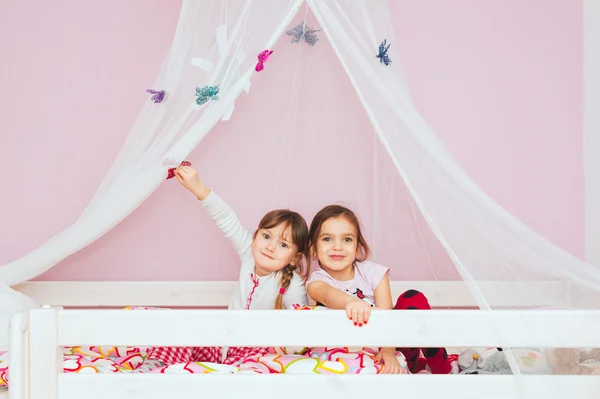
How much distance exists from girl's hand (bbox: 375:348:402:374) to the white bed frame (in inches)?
8.3

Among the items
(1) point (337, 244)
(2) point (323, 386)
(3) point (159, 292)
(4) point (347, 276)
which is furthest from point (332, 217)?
(3) point (159, 292)

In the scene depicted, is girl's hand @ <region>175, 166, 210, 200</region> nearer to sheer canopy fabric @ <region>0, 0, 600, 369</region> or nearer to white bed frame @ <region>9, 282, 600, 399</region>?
sheer canopy fabric @ <region>0, 0, 600, 369</region>

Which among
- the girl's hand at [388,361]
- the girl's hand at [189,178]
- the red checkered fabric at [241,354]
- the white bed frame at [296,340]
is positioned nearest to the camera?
the white bed frame at [296,340]

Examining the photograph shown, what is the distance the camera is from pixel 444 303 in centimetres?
258

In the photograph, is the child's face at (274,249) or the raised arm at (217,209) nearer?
the raised arm at (217,209)

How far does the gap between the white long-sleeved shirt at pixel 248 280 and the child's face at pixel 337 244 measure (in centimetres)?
15

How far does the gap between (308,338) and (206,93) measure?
866 mm

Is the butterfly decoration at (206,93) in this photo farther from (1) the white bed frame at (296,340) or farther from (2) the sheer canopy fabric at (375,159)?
(1) the white bed frame at (296,340)

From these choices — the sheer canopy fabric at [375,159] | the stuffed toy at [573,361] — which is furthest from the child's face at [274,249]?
the stuffed toy at [573,361]

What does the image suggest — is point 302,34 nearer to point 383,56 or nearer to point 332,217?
point 383,56

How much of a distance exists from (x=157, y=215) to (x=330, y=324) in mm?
1319

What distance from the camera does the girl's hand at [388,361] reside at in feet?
5.97

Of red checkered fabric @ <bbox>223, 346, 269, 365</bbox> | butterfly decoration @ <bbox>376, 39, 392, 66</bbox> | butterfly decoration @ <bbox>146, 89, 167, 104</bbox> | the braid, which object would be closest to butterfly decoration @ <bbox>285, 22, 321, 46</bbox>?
butterfly decoration @ <bbox>376, 39, 392, 66</bbox>

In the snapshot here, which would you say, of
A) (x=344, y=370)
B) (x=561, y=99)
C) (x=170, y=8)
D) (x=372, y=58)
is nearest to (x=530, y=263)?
(x=344, y=370)
